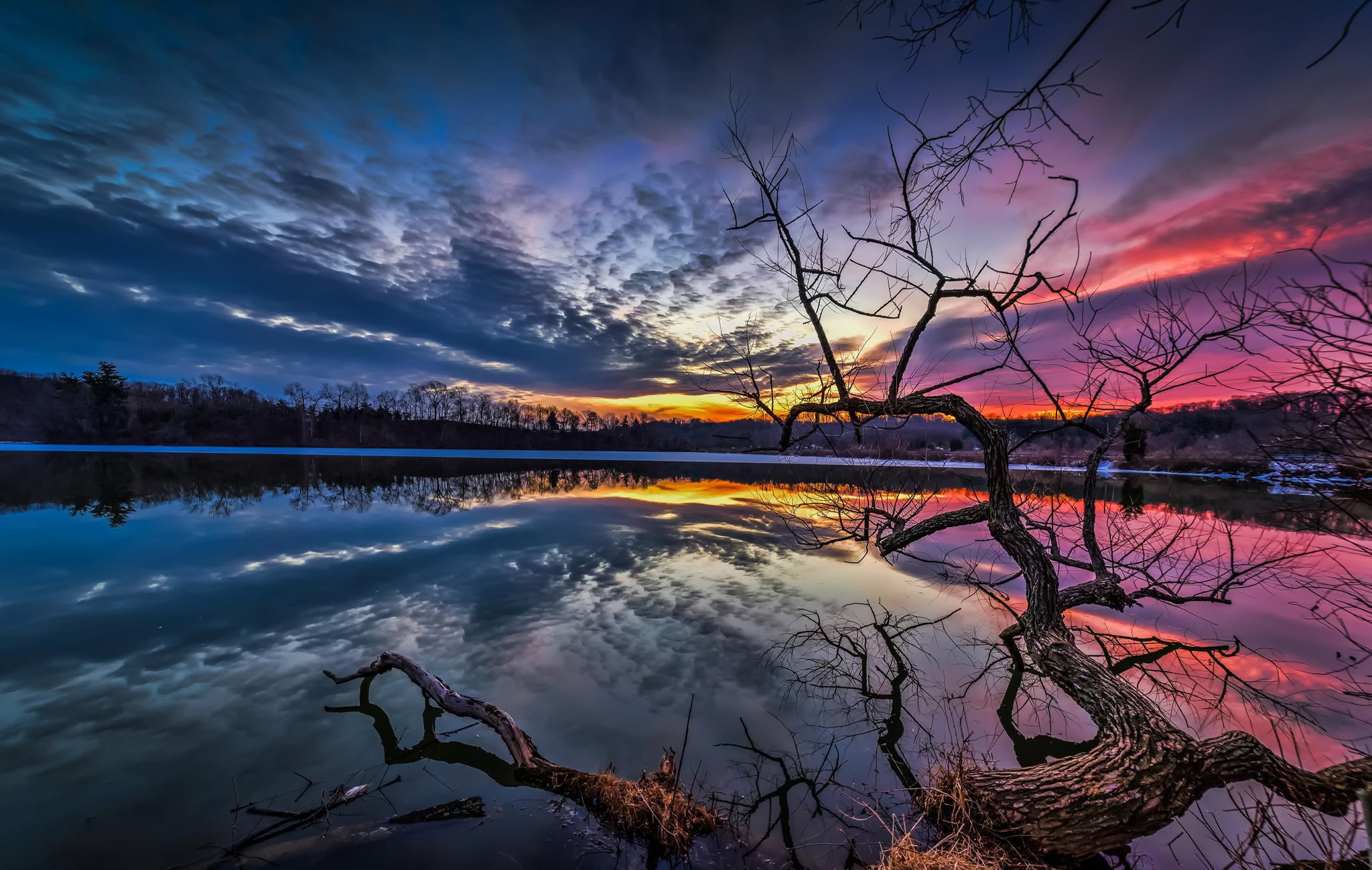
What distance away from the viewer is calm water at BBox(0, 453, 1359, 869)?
4.18 m

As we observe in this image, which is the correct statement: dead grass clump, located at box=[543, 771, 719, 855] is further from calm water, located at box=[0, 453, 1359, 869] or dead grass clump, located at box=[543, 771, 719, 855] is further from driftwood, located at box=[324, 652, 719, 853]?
calm water, located at box=[0, 453, 1359, 869]

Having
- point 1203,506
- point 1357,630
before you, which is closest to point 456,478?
point 1357,630

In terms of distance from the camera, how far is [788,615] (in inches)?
375

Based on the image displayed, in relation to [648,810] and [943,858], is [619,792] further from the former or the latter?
[943,858]

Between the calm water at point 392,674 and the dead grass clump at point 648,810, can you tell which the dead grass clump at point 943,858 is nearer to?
the calm water at point 392,674

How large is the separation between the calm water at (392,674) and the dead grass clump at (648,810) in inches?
7.4

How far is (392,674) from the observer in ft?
23.1

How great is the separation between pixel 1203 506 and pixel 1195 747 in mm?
29941

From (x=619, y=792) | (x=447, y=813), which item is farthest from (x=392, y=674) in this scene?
(x=619, y=792)

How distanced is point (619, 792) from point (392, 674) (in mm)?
4693

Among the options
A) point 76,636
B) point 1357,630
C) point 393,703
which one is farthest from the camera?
point 1357,630

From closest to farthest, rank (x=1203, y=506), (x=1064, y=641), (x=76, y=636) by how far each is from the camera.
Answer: (x=1064, y=641) < (x=76, y=636) < (x=1203, y=506)

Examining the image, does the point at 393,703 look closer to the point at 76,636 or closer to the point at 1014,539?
the point at 76,636

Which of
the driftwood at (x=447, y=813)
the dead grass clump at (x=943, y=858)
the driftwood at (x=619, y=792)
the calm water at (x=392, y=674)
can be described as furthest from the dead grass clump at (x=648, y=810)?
the dead grass clump at (x=943, y=858)
